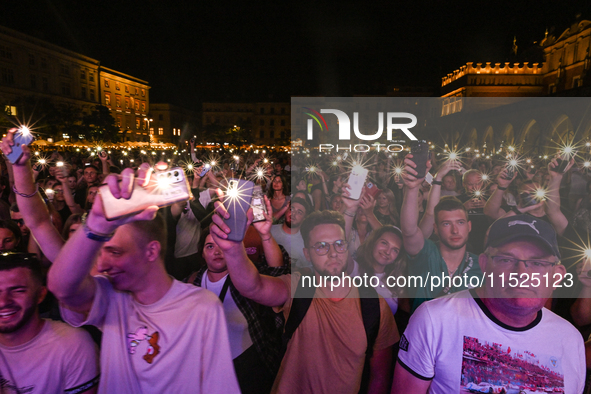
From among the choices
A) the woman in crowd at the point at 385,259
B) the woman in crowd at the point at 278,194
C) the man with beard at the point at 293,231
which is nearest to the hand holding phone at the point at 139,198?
the woman in crowd at the point at 385,259

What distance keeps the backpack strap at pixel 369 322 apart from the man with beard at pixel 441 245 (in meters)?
0.91

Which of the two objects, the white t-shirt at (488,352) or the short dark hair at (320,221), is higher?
the short dark hair at (320,221)

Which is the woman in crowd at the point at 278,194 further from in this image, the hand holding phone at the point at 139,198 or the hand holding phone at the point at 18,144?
the hand holding phone at the point at 139,198

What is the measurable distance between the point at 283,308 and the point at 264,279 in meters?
0.40

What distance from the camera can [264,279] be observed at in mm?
2357

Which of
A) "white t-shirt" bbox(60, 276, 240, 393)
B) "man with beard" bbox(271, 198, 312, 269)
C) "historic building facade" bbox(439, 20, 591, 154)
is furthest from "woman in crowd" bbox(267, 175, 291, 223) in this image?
"historic building facade" bbox(439, 20, 591, 154)

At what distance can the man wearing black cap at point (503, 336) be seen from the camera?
2.02m

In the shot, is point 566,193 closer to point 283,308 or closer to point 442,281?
point 442,281

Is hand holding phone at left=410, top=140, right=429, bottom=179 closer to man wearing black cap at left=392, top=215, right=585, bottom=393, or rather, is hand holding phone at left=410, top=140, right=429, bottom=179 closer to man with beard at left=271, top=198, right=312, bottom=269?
man wearing black cap at left=392, top=215, right=585, bottom=393

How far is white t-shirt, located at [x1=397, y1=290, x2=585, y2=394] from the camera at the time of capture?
6.59ft

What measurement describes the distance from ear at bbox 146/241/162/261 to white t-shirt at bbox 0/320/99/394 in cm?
61

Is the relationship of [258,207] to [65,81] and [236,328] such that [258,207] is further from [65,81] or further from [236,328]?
[65,81]

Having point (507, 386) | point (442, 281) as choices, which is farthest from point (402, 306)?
point (507, 386)

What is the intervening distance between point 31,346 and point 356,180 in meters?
2.93
